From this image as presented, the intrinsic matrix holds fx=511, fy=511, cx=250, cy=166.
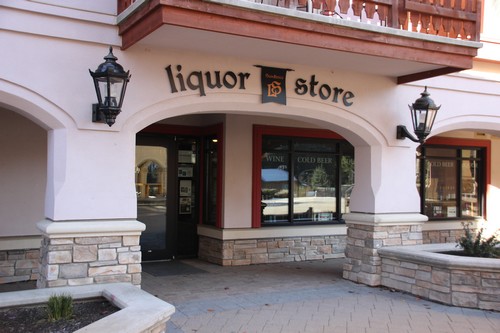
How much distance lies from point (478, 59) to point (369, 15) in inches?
133

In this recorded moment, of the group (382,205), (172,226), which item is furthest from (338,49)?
(172,226)

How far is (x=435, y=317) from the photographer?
654 centimetres

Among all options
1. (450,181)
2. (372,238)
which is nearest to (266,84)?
(372,238)

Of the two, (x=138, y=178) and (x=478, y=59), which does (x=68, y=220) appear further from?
(x=478, y=59)

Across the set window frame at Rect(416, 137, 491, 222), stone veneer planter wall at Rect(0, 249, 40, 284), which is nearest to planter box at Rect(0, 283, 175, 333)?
stone veneer planter wall at Rect(0, 249, 40, 284)

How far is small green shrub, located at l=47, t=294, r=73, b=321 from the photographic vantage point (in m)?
4.86

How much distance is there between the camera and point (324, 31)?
256 inches

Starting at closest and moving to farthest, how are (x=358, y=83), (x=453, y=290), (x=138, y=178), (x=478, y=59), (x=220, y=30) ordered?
(x=220, y=30) → (x=453, y=290) → (x=358, y=83) → (x=478, y=59) → (x=138, y=178)

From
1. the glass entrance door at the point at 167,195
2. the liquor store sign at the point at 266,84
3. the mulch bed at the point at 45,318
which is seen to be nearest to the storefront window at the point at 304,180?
the glass entrance door at the point at 167,195

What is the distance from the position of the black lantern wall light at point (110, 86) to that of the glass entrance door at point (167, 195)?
154 inches

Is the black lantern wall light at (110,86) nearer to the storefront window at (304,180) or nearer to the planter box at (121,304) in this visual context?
the planter box at (121,304)

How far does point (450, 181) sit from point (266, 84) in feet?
22.6

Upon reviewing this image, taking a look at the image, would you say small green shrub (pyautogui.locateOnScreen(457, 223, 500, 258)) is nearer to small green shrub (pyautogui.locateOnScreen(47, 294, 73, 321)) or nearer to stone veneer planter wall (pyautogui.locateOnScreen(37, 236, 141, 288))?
stone veneer planter wall (pyautogui.locateOnScreen(37, 236, 141, 288))

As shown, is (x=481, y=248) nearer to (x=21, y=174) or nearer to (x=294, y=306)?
(x=294, y=306)
